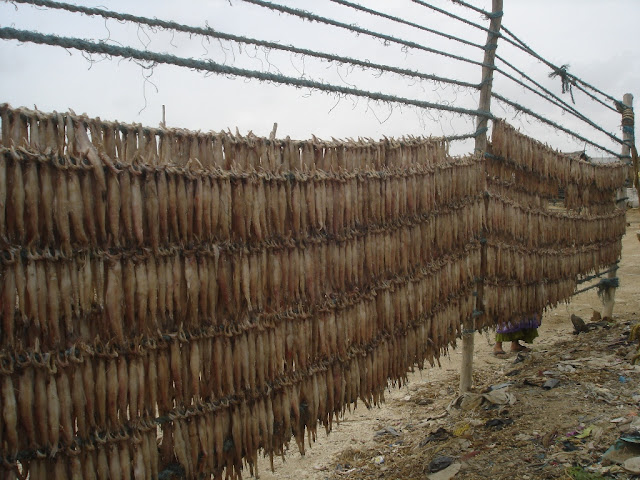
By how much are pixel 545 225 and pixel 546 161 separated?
0.66m

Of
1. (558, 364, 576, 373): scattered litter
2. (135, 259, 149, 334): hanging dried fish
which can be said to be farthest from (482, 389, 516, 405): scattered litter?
(135, 259, 149, 334): hanging dried fish

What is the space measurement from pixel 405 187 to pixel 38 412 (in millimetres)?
2483

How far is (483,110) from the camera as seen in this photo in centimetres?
459

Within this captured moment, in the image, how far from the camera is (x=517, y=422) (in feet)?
13.4

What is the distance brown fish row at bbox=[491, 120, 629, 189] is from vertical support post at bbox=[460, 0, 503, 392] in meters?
0.14

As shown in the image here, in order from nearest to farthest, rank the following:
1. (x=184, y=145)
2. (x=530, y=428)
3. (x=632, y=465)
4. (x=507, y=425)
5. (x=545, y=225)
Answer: (x=184, y=145) < (x=632, y=465) < (x=530, y=428) < (x=507, y=425) < (x=545, y=225)

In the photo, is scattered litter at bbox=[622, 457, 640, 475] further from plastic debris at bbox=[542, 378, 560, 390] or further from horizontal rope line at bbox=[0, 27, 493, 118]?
horizontal rope line at bbox=[0, 27, 493, 118]

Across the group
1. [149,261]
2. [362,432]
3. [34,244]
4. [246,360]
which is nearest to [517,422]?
[362,432]

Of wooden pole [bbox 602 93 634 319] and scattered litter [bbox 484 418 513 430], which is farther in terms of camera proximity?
wooden pole [bbox 602 93 634 319]

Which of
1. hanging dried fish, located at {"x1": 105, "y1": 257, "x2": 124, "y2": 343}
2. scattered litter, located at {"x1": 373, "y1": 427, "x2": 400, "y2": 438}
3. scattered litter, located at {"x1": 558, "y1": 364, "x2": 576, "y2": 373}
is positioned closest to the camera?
hanging dried fish, located at {"x1": 105, "y1": 257, "x2": 124, "y2": 343}

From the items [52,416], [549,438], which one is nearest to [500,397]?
[549,438]

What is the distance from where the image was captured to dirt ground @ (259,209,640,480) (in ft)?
11.3

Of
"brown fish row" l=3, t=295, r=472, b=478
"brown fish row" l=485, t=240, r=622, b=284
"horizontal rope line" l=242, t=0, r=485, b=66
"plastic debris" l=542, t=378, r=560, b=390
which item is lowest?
"plastic debris" l=542, t=378, r=560, b=390

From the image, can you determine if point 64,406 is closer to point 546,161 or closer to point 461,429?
point 461,429
